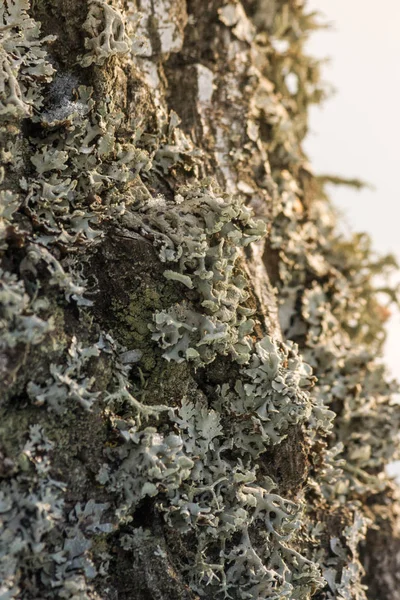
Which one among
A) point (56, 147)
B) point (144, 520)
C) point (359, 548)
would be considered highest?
point (56, 147)

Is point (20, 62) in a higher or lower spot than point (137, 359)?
higher

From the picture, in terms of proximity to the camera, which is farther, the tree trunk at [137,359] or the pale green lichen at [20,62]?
the pale green lichen at [20,62]

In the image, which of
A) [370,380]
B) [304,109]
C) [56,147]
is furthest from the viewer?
[304,109]

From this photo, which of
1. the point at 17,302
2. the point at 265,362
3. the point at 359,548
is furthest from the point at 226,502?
the point at 359,548

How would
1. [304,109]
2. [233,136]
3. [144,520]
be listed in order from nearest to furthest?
1. [144,520]
2. [233,136]
3. [304,109]

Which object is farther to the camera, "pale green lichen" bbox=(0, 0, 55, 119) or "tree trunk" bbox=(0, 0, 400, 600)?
"pale green lichen" bbox=(0, 0, 55, 119)

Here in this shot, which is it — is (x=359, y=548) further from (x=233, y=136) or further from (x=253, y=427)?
(x=233, y=136)

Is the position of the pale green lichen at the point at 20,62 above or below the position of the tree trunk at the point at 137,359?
above

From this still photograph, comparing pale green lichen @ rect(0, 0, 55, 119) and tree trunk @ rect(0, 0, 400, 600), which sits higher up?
pale green lichen @ rect(0, 0, 55, 119)
